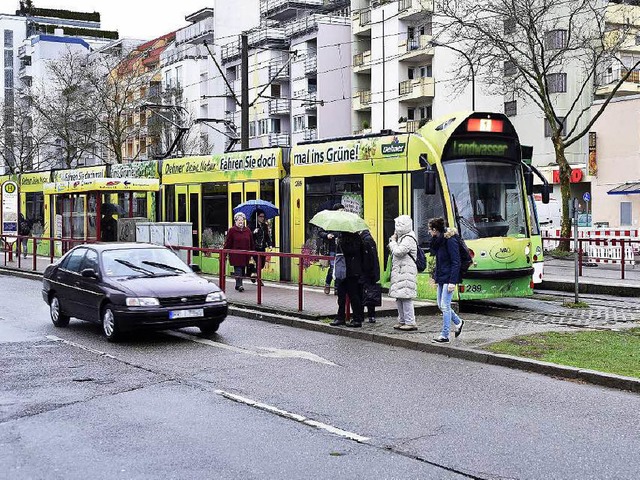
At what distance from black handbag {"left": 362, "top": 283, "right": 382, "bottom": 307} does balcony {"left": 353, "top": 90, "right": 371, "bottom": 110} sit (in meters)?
45.1

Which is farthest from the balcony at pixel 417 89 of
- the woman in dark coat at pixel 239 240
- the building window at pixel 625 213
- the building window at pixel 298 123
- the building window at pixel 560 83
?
the woman in dark coat at pixel 239 240

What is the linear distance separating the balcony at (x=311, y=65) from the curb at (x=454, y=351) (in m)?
45.2

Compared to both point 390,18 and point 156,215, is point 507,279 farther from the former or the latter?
point 390,18

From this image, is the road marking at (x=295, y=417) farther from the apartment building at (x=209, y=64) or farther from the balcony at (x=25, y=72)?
the balcony at (x=25, y=72)

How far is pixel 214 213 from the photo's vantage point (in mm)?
22844

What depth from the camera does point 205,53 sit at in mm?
73875

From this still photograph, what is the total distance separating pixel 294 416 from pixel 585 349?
4945 mm

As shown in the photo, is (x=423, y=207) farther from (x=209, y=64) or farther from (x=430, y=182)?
(x=209, y=64)

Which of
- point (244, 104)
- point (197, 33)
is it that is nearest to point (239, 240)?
point (244, 104)

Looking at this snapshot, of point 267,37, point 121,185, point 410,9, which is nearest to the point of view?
point 121,185

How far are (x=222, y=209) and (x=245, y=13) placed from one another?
52702mm

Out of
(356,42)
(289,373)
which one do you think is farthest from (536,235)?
(356,42)

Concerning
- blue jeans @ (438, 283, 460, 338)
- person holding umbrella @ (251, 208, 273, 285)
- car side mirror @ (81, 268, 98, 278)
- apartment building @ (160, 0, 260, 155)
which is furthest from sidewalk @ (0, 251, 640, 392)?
apartment building @ (160, 0, 260, 155)

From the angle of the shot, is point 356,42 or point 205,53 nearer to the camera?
point 356,42
